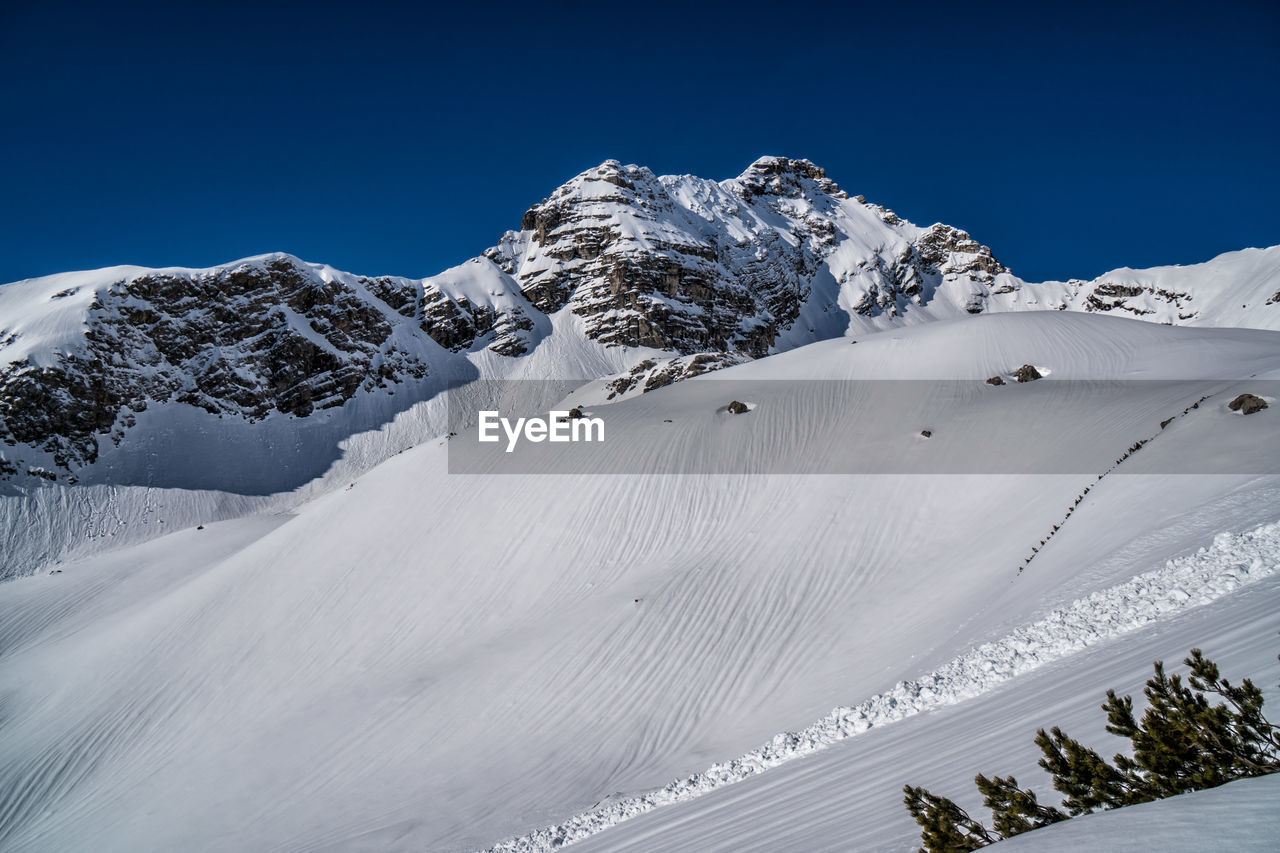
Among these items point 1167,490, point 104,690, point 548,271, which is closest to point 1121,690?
point 1167,490

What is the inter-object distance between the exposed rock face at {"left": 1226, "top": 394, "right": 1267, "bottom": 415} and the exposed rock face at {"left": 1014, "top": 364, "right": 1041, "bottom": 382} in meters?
7.93

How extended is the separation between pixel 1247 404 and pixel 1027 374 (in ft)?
28.0

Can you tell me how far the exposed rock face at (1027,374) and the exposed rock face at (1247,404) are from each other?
26.0 feet

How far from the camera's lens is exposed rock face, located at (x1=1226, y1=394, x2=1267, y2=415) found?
13992mm

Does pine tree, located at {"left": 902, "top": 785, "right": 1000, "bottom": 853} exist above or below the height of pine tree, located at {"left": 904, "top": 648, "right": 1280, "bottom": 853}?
below

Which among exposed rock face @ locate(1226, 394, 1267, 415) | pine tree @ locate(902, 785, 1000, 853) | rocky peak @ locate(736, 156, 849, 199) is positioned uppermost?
rocky peak @ locate(736, 156, 849, 199)

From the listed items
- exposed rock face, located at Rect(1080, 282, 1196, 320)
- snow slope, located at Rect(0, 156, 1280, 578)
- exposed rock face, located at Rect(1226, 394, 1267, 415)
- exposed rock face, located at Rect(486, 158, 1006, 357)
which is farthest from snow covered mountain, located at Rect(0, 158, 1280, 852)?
exposed rock face, located at Rect(1080, 282, 1196, 320)

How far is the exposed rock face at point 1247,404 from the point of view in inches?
551

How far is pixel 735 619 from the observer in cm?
1498

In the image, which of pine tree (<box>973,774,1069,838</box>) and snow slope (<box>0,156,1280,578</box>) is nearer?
pine tree (<box>973,774,1069,838</box>)

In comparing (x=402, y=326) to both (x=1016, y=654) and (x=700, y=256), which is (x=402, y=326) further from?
(x=1016, y=654)

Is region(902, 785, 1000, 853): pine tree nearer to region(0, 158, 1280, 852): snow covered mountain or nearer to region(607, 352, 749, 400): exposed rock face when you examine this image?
region(0, 158, 1280, 852): snow covered mountain

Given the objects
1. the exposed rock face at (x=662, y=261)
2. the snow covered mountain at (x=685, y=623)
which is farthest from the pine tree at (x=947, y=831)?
the exposed rock face at (x=662, y=261)

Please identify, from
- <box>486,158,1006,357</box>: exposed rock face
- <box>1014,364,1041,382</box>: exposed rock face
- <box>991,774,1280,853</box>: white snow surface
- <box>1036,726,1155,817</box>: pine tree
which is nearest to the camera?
<box>991,774,1280,853</box>: white snow surface
